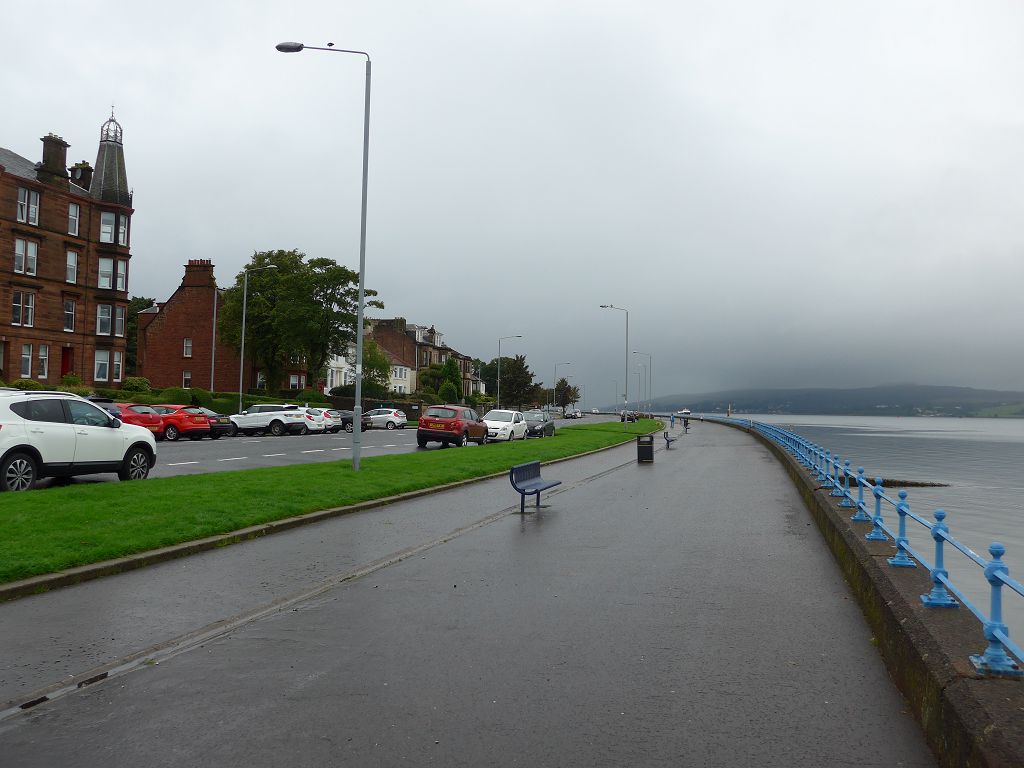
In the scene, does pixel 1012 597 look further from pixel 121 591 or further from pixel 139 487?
pixel 139 487

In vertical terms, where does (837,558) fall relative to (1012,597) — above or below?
above

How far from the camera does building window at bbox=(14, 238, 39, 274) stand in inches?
1809

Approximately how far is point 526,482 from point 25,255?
42.5 m

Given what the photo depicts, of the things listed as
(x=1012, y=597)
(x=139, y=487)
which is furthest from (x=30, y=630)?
(x=1012, y=597)

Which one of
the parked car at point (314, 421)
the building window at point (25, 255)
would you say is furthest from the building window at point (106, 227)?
the parked car at point (314, 421)

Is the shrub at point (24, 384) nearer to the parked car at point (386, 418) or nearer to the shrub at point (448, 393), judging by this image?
the parked car at point (386, 418)

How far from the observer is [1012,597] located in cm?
1320

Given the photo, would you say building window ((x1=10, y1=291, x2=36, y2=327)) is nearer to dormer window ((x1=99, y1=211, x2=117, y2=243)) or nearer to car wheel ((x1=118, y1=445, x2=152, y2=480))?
dormer window ((x1=99, y1=211, x2=117, y2=243))

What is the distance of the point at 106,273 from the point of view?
171ft

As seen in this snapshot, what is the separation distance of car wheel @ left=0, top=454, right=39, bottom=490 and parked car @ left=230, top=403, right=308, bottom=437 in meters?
28.8

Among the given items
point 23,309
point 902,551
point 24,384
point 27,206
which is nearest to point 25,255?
point 27,206

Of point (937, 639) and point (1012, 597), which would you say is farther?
point (1012, 597)

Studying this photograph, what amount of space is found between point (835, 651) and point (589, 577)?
10.3ft

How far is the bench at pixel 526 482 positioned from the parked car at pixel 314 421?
100ft
